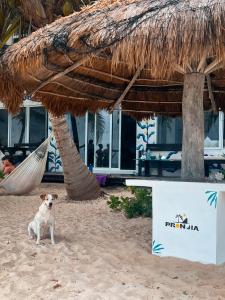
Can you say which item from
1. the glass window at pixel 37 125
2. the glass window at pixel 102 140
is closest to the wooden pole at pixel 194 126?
the glass window at pixel 102 140

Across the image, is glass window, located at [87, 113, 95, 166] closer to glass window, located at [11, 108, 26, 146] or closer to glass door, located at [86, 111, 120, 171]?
glass door, located at [86, 111, 120, 171]

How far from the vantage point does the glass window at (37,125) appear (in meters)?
15.0

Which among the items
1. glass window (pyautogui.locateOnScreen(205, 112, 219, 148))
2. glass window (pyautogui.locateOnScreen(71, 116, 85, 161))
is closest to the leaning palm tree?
glass window (pyautogui.locateOnScreen(205, 112, 219, 148))

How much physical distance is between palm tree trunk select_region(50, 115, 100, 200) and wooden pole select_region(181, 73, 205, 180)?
3.85 metres

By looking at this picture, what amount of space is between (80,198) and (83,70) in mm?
3586

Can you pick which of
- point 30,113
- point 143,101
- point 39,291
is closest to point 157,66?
point 39,291

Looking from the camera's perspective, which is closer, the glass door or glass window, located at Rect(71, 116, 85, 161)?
the glass door

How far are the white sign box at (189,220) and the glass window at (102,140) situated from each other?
7971mm

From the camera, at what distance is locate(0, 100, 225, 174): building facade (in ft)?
37.5

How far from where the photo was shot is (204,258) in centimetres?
492

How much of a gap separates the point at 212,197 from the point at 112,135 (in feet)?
27.8

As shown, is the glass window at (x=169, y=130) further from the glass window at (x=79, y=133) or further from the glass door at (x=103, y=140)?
the glass window at (x=79, y=133)

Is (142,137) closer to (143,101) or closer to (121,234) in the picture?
(143,101)

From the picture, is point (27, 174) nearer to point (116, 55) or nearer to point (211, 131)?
point (211, 131)
